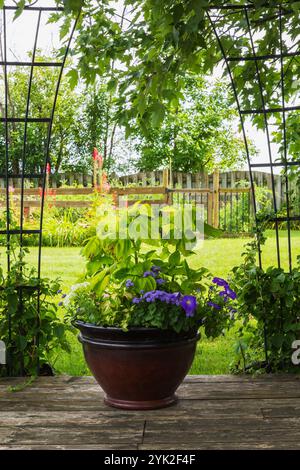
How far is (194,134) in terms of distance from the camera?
1099 cm

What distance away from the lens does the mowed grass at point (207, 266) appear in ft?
11.9

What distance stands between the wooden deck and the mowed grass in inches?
15.2

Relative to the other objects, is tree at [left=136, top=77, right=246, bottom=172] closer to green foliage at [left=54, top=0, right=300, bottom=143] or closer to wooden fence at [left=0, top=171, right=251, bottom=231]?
wooden fence at [left=0, top=171, right=251, bottom=231]

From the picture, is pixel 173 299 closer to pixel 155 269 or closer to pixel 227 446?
pixel 155 269

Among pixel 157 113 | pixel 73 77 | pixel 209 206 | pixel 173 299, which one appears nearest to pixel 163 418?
pixel 173 299

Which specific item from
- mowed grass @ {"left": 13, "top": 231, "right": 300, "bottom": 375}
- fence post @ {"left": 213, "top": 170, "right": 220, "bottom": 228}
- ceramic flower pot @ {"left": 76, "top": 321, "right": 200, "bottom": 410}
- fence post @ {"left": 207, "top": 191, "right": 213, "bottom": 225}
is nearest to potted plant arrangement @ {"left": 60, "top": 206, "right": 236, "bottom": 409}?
ceramic flower pot @ {"left": 76, "top": 321, "right": 200, "bottom": 410}

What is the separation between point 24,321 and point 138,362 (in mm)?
708

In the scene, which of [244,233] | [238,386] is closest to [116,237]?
[238,386]

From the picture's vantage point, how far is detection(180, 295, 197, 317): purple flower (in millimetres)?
2355

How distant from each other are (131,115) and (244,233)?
6.24 m

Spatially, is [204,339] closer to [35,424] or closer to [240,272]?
[240,272]

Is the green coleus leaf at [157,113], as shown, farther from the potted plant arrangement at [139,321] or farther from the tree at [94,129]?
the tree at [94,129]

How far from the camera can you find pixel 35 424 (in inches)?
90.1
